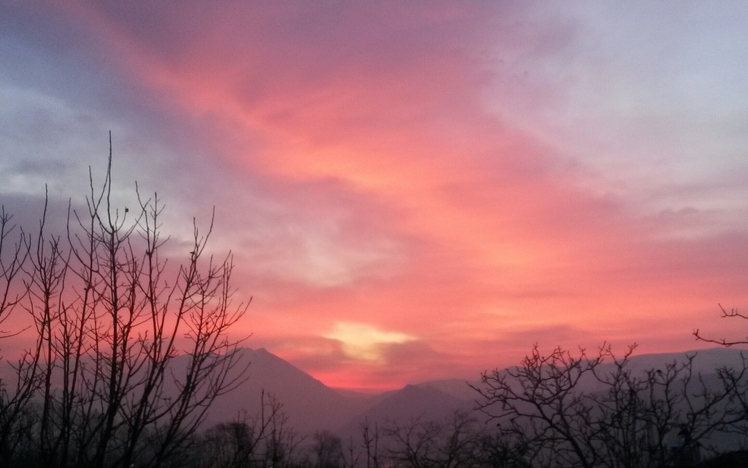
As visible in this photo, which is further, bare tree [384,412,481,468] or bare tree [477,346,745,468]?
bare tree [384,412,481,468]

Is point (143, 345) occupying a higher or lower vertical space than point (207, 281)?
lower

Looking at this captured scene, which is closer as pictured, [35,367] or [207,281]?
[35,367]

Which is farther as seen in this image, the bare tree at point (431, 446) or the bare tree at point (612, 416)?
the bare tree at point (431, 446)

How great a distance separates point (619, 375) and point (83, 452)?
9293mm

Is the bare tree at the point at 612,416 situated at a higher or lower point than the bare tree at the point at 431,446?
higher

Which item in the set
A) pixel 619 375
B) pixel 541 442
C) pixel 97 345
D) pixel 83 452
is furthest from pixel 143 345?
pixel 619 375

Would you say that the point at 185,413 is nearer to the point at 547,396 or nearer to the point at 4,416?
the point at 4,416

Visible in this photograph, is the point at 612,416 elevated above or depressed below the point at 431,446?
above

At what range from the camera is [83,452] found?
6.14m

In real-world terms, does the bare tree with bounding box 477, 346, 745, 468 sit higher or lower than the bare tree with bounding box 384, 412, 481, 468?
higher

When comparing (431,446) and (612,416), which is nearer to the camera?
(612,416)

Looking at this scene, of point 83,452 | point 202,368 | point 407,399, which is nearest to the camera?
point 83,452

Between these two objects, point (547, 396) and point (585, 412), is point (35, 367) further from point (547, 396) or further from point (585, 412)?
point (585, 412)

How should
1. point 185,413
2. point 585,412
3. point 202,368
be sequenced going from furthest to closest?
point 585,412
point 202,368
point 185,413
